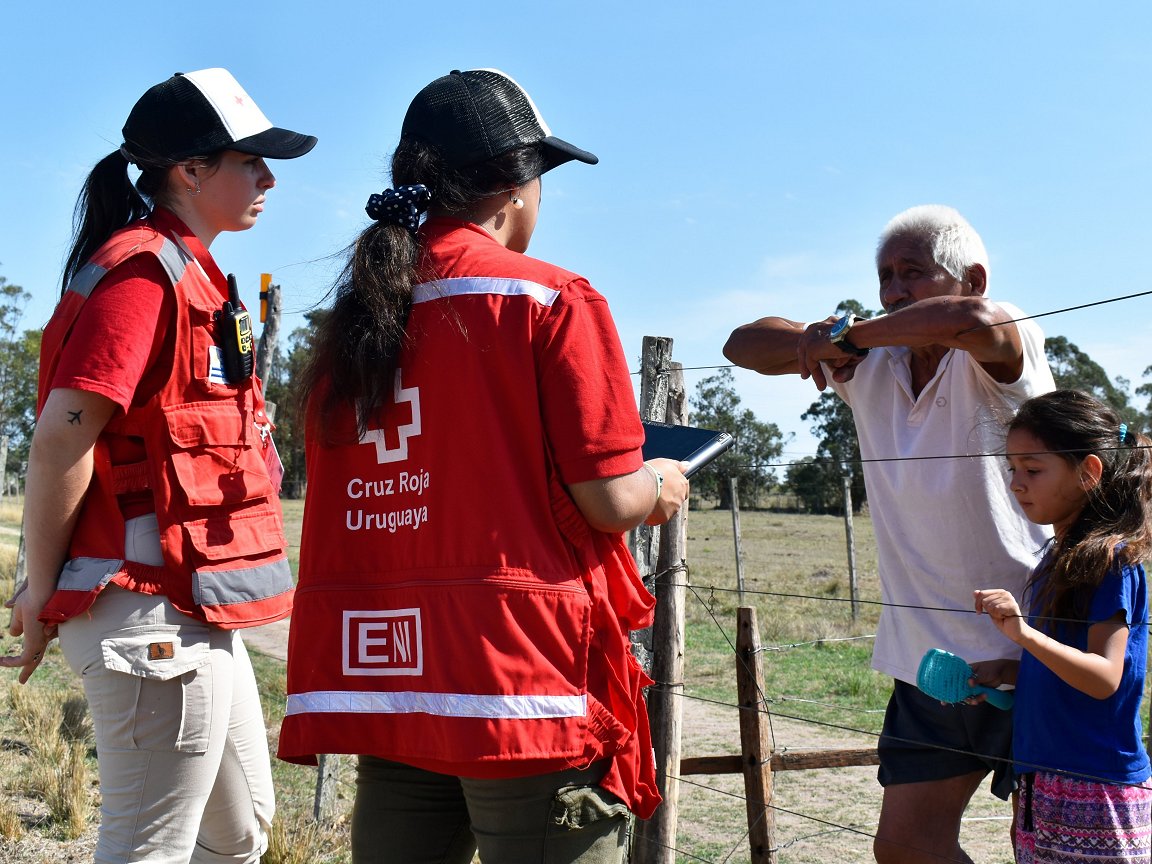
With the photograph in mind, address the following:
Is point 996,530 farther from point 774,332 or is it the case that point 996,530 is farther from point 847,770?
point 847,770

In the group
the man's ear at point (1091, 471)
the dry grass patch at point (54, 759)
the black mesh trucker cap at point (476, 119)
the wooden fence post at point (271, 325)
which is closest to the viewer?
the black mesh trucker cap at point (476, 119)

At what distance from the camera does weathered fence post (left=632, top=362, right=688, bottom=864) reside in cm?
326

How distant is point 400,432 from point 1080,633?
157 centimetres

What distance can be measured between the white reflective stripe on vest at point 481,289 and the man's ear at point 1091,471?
1.37m

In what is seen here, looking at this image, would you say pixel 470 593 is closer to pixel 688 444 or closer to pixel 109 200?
pixel 688 444

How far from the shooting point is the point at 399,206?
188 centimetres

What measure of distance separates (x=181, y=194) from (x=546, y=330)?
1.14 m

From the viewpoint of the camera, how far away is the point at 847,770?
6.77m

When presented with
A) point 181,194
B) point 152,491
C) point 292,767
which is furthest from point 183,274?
point 292,767

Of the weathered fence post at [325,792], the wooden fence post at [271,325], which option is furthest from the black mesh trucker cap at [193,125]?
the wooden fence post at [271,325]

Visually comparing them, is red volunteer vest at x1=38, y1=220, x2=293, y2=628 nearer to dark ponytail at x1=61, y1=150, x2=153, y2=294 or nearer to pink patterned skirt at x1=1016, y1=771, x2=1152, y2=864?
dark ponytail at x1=61, y1=150, x2=153, y2=294

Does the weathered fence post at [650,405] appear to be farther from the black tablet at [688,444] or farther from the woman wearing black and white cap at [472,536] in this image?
the woman wearing black and white cap at [472,536]

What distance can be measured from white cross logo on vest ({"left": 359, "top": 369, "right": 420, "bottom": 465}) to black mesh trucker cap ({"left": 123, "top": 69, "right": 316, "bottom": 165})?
2.82ft

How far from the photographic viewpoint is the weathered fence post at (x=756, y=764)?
3.36 metres
